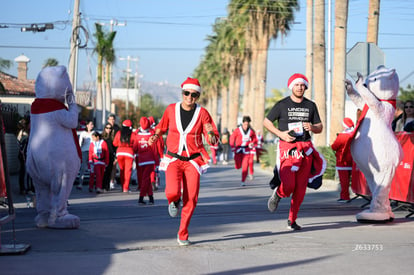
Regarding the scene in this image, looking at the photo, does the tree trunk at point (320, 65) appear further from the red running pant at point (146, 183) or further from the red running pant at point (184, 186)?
the red running pant at point (184, 186)

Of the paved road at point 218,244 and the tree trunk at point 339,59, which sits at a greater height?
the tree trunk at point 339,59

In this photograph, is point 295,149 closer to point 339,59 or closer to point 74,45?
point 339,59

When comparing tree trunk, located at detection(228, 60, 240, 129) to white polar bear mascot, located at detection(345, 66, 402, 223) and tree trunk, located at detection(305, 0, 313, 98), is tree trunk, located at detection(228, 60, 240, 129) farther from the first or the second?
white polar bear mascot, located at detection(345, 66, 402, 223)

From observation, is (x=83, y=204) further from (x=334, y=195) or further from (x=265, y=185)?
(x=265, y=185)

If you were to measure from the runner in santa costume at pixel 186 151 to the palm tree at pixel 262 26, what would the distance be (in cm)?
3813

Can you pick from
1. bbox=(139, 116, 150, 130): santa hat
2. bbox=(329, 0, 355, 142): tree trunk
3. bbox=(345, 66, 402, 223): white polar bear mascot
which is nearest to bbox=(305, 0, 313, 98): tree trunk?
bbox=(329, 0, 355, 142): tree trunk

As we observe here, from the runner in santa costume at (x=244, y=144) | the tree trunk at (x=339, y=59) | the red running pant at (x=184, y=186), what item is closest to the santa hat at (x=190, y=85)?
the red running pant at (x=184, y=186)

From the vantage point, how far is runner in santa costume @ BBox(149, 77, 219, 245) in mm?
8812

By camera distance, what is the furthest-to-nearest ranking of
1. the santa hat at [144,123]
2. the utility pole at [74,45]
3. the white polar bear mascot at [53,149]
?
the utility pole at [74,45] < the santa hat at [144,123] < the white polar bear mascot at [53,149]

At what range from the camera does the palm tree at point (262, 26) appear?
46.7 meters

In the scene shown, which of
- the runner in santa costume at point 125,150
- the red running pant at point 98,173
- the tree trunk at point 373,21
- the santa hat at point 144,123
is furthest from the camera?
the tree trunk at point 373,21

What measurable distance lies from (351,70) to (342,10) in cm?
876

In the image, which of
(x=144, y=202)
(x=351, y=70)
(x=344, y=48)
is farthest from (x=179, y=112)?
(x=344, y=48)

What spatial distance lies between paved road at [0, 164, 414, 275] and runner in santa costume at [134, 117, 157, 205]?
131 centimetres
